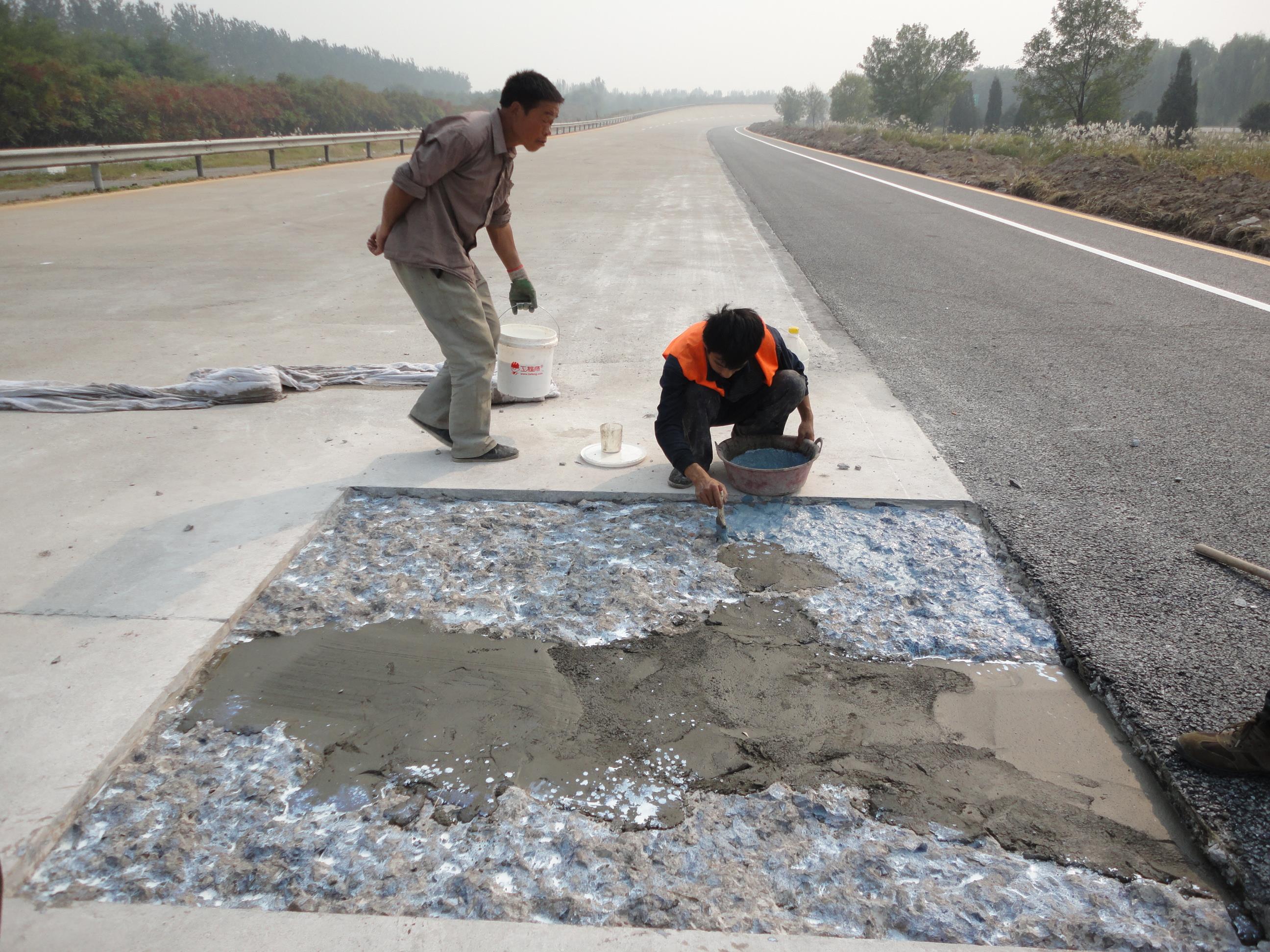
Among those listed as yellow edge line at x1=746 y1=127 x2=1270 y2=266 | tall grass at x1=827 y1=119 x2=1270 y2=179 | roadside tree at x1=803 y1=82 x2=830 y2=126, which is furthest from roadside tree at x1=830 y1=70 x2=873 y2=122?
yellow edge line at x1=746 y1=127 x2=1270 y2=266

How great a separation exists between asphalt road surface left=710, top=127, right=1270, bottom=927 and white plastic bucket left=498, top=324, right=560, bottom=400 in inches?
81.2

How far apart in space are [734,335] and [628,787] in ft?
5.69

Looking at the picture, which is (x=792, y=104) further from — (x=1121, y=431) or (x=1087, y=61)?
(x=1121, y=431)

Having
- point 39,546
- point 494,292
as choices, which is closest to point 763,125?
point 494,292

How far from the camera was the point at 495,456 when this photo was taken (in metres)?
3.96

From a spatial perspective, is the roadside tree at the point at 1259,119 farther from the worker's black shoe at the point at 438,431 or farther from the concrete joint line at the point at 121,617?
the concrete joint line at the point at 121,617

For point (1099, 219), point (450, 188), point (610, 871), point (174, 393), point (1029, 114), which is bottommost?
point (610, 871)

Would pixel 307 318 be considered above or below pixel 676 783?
above

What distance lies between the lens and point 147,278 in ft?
23.9

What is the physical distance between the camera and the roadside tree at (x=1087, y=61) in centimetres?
4166

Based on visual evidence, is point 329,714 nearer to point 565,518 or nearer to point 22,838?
point 22,838

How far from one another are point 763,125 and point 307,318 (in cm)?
7438

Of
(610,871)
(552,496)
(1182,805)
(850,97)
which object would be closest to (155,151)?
(552,496)

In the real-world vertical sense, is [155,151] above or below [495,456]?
above
